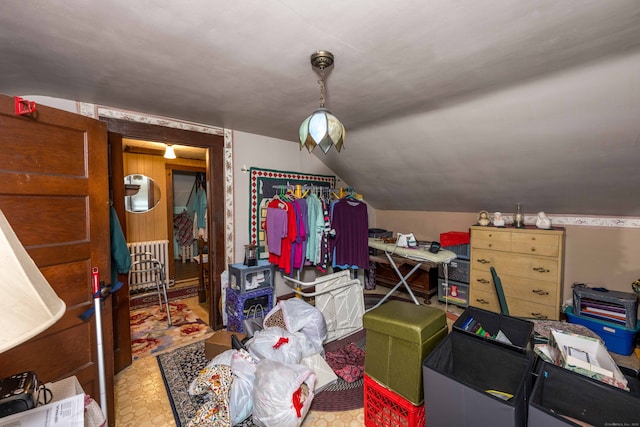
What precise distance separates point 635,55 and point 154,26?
8.42 ft

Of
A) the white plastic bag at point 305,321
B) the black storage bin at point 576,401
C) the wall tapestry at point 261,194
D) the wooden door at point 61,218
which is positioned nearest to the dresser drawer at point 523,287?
the white plastic bag at point 305,321

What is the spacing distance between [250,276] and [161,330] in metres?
1.23

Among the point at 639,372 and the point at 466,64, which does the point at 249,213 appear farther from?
the point at 639,372

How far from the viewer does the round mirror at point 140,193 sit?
4.20 metres

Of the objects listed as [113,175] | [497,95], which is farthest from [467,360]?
[113,175]

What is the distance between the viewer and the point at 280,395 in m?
1.61

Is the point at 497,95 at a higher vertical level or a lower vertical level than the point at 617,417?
higher

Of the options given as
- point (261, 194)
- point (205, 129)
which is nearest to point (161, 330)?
point (261, 194)

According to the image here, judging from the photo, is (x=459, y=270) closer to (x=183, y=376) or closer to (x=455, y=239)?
(x=455, y=239)

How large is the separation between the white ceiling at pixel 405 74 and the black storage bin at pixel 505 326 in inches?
59.8

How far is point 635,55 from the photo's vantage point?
1514 millimetres

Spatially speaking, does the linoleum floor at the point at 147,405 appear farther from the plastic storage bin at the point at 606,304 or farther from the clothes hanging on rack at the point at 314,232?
the plastic storage bin at the point at 606,304

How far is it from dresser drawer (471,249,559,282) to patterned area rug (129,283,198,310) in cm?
405

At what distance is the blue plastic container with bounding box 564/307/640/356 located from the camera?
2475 millimetres
